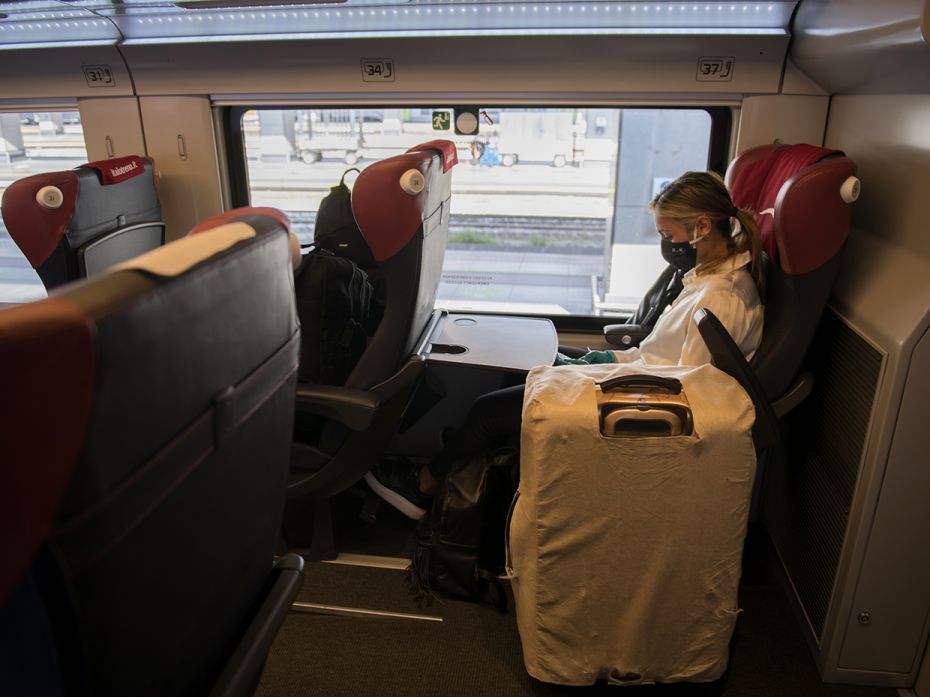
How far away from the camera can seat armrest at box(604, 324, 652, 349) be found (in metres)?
2.76

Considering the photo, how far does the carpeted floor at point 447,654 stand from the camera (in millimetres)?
2092

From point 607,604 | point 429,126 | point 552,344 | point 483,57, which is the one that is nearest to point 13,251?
point 429,126

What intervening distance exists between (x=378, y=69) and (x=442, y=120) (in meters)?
0.36

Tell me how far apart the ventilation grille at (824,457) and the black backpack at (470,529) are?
0.97m

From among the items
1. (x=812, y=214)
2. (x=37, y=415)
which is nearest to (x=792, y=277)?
(x=812, y=214)

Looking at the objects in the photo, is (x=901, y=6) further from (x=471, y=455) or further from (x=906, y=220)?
(x=471, y=455)

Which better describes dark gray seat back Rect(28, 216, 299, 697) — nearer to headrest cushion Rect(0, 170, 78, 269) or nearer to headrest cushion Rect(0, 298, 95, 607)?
headrest cushion Rect(0, 298, 95, 607)

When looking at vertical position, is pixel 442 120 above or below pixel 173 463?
above

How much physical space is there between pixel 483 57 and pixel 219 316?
7.47ft

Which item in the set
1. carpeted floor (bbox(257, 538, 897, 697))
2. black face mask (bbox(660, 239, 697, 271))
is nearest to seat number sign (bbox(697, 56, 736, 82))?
black face mask (bbox(660, 239, 697, 271))

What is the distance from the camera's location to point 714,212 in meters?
2.18

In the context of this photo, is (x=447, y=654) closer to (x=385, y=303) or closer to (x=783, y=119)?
(x=385, y=303)

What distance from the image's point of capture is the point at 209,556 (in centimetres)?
89

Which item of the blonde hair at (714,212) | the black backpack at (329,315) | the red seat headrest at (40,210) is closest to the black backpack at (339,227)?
the black backpack at (329,315)
